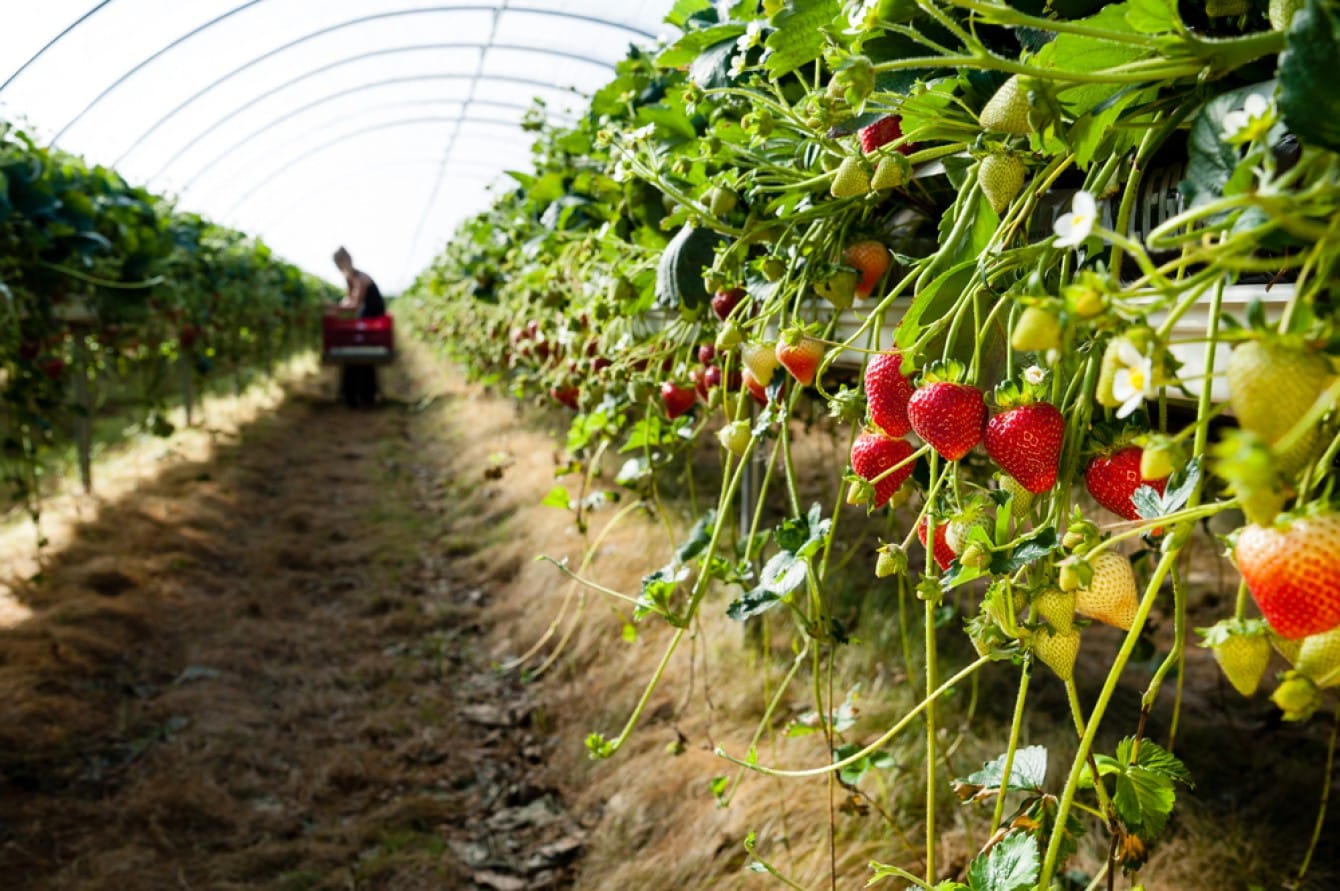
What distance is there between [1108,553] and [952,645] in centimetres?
203

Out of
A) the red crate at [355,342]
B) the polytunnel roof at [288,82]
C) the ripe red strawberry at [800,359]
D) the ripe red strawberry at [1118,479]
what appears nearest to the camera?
the ripe red strawberry at [1118,479]

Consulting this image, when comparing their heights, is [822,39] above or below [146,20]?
below

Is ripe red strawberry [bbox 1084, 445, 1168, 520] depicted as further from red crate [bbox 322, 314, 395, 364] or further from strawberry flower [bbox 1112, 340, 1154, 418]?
red crate [bbox 322, 314, 395, 364]

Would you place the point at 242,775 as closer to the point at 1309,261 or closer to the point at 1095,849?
the point at 1095,849

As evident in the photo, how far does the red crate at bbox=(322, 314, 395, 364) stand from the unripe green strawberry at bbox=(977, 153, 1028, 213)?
30.6 feet

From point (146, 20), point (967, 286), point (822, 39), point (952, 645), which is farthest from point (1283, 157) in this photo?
point (146, 20)

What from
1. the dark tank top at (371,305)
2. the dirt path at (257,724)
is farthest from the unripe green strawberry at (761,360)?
the dark tank top at (371,305)

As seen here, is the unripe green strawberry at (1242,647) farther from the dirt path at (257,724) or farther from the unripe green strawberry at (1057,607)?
the dirt path at (257,724)

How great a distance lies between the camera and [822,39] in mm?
781

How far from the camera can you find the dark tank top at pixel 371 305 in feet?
32.3

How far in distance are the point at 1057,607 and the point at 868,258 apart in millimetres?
538

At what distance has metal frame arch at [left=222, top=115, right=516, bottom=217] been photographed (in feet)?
41.3

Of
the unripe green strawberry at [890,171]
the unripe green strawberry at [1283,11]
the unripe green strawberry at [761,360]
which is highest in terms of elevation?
the unripe green strawberry at [1283,11]

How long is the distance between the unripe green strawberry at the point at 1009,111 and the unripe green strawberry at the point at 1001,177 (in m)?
0.07
